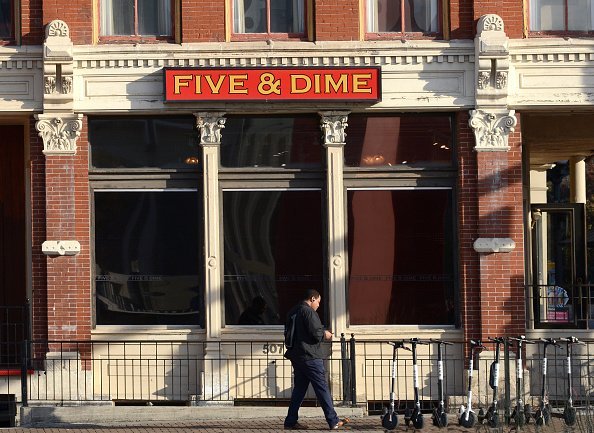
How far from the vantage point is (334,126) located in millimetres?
18828

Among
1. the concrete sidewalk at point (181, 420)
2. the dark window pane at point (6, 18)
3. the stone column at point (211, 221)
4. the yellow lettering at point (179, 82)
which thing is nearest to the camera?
the concrete sidewalk at point (181, 420)

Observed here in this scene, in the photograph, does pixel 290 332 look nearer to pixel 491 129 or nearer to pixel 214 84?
pixel 214 84


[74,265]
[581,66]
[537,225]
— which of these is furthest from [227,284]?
[537,225]

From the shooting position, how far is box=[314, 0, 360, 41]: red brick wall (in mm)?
18875

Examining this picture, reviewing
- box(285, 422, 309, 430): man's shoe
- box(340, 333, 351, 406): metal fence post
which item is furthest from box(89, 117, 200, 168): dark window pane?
box(285, 422, 309, 430): man's shoe

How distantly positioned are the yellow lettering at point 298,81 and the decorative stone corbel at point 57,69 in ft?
10.9

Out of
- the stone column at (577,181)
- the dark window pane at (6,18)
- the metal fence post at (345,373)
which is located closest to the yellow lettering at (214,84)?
the dark window pane at (6,18)

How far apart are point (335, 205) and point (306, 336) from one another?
3481 mm

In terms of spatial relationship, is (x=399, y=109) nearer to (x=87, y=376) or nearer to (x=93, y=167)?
(x=93, y=167)

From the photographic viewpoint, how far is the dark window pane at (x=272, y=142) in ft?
62.6

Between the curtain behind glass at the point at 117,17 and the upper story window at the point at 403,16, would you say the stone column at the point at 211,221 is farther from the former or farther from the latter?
the upper story window at the point at 403,16

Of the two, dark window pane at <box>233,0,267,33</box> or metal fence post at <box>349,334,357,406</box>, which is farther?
dark window pane at <box>233,0,267,33</box>

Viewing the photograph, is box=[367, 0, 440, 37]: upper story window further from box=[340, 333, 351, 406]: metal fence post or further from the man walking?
the man walking

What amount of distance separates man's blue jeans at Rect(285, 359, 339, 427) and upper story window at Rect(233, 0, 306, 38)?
18.8ft
